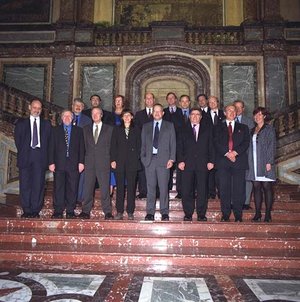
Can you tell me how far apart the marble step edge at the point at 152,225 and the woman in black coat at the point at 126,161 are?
245mm

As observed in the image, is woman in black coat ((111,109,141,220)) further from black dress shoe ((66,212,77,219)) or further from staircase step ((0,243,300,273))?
staircase step ((0,243,300,273))

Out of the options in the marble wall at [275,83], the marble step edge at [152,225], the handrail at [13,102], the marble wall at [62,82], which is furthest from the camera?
the marble wall at [62,82]

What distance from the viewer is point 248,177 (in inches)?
170

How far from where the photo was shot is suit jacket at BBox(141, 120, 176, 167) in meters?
4.32

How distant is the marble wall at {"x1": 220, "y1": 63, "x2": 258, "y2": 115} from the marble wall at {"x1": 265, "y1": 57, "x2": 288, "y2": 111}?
30 cm

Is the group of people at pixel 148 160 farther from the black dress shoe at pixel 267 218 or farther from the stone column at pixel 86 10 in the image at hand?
the stone column at pixel 86 10

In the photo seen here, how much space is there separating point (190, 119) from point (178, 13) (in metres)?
6.17

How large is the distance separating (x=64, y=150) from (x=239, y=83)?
5.68m

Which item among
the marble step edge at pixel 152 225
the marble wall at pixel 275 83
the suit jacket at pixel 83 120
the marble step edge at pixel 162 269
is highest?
the marble wall at pixel 275 83

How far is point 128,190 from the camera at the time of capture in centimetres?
426

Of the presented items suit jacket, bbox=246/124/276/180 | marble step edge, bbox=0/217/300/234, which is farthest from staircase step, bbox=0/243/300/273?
suit jacket, bbox=246/124/276/180

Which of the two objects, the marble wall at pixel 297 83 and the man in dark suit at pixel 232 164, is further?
the marble wall at pixel 297 83

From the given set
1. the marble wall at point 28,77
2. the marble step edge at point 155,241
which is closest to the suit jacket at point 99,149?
the marble step edge at point 155,241

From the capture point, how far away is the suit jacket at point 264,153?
421cm
